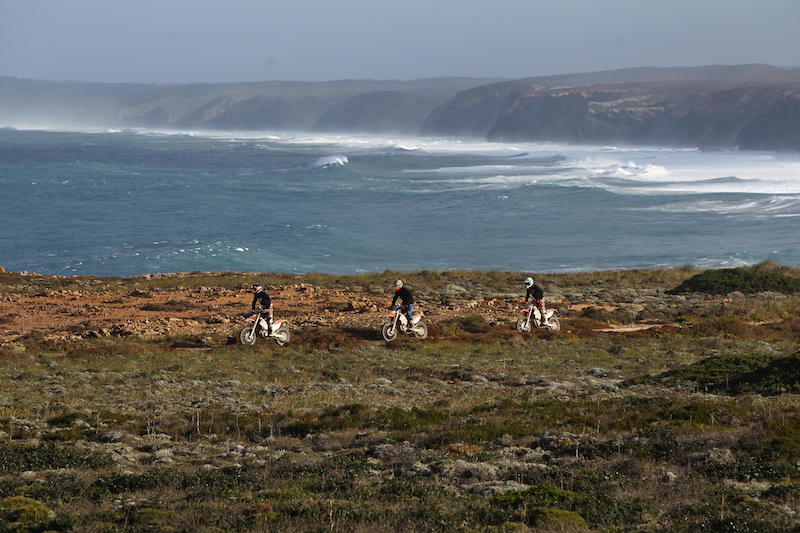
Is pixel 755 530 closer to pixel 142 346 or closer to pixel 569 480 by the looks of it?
pixel 569 480

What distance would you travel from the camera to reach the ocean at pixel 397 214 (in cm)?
5244

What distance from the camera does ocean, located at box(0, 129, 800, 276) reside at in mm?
52438

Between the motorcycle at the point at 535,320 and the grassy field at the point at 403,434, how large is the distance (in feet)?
1.88

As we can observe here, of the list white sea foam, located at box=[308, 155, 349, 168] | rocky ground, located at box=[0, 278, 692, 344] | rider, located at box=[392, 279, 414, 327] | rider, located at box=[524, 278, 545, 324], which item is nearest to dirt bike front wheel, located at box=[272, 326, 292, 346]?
rocky ground, located at box=[0, 278, 692, 344]

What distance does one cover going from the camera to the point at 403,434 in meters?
12.9

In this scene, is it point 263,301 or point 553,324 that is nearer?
point 263,301

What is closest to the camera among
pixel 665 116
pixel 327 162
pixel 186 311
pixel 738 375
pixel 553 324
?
pixel 738 375

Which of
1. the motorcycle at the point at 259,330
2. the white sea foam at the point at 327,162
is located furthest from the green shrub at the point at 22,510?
the white sea foam at the point at 327,162

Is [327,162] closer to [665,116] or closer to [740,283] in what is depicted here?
[665,116]

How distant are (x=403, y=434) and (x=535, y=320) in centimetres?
1378

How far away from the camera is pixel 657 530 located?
8164 millimetres

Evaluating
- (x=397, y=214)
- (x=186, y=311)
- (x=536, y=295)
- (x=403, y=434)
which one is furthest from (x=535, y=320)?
(x=397, y=214)

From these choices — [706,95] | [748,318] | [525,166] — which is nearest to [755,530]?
[748,318]

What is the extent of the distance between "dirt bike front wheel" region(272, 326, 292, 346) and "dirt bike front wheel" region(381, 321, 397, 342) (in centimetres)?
319
